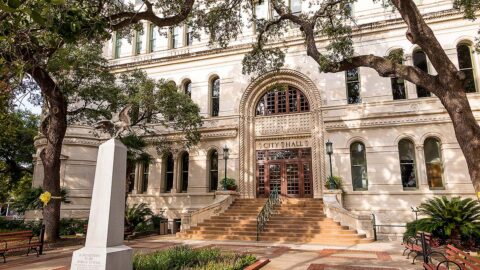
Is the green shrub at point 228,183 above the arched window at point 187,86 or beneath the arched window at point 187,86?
beneath

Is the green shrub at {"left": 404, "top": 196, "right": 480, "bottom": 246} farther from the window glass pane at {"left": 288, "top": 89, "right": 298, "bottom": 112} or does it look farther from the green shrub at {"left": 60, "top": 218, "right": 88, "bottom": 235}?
the green shrub at {"left": 60, "top": 218, "right": 88, "bottom": 235}

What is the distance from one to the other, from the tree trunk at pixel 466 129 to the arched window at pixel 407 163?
391 inches

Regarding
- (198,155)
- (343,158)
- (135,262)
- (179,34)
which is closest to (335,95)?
(343,158)

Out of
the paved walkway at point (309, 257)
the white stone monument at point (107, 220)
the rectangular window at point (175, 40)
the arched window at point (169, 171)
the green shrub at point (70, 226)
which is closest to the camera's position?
the white stone monument at point (107, 220)

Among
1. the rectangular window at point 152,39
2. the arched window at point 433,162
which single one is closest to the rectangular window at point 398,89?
the arched window at point 433,162

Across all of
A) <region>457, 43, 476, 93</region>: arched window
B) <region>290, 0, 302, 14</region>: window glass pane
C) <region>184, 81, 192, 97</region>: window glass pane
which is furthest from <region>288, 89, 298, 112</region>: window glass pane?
<region>457, 43, 476, 93</region>: arched window

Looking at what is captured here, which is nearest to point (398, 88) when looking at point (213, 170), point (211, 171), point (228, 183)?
point (228, 183)

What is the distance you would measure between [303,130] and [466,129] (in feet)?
39.4

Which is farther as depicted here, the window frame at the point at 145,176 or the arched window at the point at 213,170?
the window frame at the point at 145,176

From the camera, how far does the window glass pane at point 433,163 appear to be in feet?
55.9

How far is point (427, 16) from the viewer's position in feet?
59.7

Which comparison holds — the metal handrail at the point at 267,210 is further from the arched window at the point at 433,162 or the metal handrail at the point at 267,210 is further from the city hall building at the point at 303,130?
the arched window at the point at 433,162

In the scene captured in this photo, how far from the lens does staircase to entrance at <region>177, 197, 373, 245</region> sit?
14.5 m

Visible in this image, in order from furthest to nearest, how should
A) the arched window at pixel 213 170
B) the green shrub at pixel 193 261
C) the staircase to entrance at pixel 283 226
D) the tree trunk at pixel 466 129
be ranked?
the arched window at pixel 213 170
the staircase to entrance at pixel 283 226
the tree trunk at pixel 466 129
the green shrub at pixel 193 261
